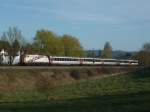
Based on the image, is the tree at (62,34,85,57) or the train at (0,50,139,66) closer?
the train at (0,50,139,66)

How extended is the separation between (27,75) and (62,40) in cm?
9362

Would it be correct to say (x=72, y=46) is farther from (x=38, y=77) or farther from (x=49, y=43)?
(x=38, y=77)

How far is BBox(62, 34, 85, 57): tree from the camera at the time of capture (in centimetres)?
15175

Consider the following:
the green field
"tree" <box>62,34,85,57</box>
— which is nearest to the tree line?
"tree" <box>62,34,85,57</box>

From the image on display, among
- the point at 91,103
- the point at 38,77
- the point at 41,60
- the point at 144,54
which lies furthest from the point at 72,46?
the point at 91,103

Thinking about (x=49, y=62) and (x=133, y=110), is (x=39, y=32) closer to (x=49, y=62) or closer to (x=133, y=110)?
(x=49, y=62)

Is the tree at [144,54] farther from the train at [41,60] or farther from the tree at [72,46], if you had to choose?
the train at [41,60]

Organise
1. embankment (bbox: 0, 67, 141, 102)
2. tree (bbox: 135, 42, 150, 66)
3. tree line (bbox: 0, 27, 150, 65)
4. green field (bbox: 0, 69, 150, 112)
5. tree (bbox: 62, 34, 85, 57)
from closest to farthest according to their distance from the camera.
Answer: green field (bbox: 0, 69, 150, 112), embankment (bbox: 0, 67, 141, 102), tree line (bbox: 0, 27, 150, 65), tree (bbox: 62, 34, 85, 57), tree (bbox: 135, 42, 150, 66)

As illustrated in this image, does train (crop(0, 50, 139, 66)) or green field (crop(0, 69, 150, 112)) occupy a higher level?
train (crop(0, 50, 139, 66))

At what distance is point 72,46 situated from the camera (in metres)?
155

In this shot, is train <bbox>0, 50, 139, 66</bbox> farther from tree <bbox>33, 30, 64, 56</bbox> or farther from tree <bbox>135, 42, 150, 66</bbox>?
tree <bbox>135, 42, 150, 66</bbox>

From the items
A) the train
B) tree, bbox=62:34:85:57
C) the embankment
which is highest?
tree, bbox=62:34:85:57

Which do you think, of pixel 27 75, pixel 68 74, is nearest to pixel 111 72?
pixel 68 74

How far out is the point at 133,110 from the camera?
57.0 ft
